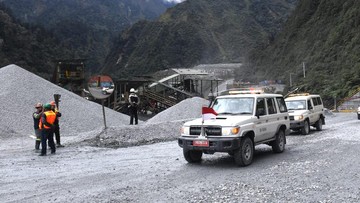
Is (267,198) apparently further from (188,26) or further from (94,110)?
(188,26)

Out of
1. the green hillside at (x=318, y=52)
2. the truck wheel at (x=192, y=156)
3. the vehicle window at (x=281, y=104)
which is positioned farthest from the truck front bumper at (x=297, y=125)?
the green hillside at (x=318, y=52)

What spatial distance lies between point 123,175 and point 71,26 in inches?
7024

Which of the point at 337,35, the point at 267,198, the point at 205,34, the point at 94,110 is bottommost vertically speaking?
the point at 267,198

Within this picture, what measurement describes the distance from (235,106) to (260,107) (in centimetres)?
74

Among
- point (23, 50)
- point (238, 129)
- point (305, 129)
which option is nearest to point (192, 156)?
point (238, 129)

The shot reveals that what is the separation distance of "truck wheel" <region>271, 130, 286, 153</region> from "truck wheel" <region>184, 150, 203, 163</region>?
101 inches

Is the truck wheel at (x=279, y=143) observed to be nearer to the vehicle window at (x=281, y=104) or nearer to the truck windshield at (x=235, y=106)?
the vehicle window at (x=281, y=104)

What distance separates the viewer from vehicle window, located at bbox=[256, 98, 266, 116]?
34.7 feet

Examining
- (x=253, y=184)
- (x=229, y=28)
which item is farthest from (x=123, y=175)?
(x=229, y=28)

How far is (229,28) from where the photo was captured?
15412cm

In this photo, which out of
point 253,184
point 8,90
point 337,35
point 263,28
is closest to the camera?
point 253,184

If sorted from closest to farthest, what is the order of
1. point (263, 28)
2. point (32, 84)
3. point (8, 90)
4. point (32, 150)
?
point (32, 150) → point (8, 90) → point (32, 84) → point (263, 28)

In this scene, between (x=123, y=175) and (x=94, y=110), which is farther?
(x=94, y=110)

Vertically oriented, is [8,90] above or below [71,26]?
below
